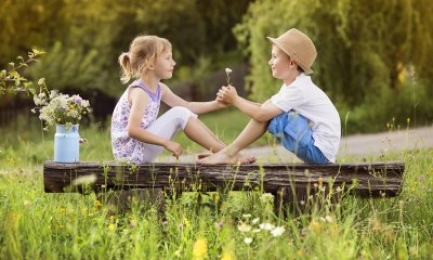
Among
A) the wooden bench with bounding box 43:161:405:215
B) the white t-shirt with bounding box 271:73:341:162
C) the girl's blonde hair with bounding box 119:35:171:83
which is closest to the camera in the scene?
the wooden bench with bounding box 43:161:405:215

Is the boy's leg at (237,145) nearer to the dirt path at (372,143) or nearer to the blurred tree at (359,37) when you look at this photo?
the dirt path at (372,143)

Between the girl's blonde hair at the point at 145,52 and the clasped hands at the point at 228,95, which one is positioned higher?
the girl's blonde hair at the point at 145,52

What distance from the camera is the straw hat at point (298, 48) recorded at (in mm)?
5730

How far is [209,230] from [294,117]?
1002 mm

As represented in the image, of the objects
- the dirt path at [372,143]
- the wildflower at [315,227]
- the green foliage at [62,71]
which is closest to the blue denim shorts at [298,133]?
the wildflower at [315,227]

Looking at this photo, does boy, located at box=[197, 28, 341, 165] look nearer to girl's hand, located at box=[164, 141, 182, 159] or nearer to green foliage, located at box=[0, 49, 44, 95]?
girl's hand, located at box=[164, 141, 182, 159]

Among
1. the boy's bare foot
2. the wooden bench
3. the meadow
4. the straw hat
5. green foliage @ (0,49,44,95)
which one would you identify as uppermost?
the straw hat

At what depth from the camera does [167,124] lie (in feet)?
18.9

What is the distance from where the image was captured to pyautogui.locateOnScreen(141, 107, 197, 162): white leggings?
575 cm

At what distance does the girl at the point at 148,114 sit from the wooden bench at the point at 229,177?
0.19m

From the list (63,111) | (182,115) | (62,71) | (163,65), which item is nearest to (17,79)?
(63,111)

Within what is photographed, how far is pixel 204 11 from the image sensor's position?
2205 centimetres

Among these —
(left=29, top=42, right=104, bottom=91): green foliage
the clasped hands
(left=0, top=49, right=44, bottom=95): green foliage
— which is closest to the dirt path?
the clasped hands

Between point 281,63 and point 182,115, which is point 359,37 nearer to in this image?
point 281,63
